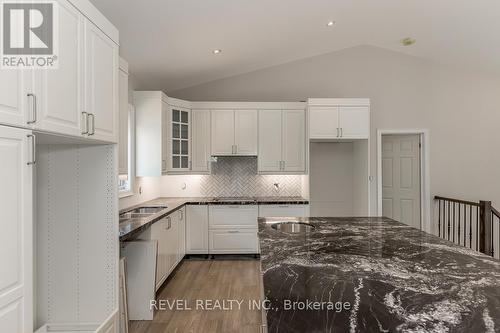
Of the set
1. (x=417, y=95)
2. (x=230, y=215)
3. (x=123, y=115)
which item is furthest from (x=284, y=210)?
(x=417, y=95)

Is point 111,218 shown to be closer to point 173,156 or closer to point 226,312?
point 226,312

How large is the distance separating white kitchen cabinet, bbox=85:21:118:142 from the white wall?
3187 millimetres

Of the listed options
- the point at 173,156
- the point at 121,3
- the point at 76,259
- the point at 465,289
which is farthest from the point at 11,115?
the point at 173,156

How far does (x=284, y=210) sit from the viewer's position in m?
4.39

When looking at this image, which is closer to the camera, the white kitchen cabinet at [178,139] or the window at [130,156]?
the window at [130,156]

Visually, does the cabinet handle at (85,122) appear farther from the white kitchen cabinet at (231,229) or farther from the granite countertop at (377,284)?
the white kitchen cabinet at (231,229)

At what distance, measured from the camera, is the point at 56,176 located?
1.91 m

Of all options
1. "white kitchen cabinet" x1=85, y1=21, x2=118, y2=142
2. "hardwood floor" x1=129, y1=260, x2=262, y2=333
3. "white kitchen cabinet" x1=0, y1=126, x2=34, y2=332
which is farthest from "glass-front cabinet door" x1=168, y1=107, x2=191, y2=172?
"white kitchen cabinet" x1=0, y1=126, x2=34, y2=332

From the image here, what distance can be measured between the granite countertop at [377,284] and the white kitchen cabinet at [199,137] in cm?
281

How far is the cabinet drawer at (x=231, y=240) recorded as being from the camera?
4.43m

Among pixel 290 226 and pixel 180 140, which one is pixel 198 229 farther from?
pixel 290 226

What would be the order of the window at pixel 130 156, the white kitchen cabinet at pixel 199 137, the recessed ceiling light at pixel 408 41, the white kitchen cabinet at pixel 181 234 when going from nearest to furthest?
1. the window at pixel 130 156
2. the white kitchen cabinet at pixel 181 234
3. the recessed ceiling light at pixel 408 41
4. the white kitchen cabinet at pixel 199 137

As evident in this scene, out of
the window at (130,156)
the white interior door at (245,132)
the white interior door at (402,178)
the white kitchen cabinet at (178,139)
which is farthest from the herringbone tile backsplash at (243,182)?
the white interior door at (402,178)

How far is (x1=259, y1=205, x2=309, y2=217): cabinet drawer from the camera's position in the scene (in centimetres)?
438
